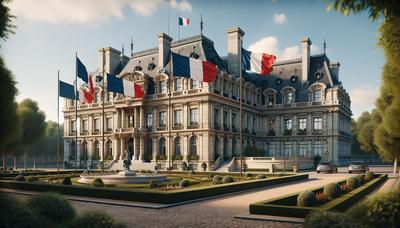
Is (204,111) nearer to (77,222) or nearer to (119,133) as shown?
(119,133)

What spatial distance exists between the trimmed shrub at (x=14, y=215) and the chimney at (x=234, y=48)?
Result: 52.5m

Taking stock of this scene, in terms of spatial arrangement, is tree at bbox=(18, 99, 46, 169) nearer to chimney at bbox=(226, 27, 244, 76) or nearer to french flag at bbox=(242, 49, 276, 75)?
chimney at bbox=(226, 27, 244, 76)

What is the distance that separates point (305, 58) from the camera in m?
65.9

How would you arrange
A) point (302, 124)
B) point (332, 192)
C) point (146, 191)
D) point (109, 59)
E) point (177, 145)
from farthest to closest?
point (109, 59), point (302, 124), point (177, 145), point (146, 191), point (332, 192)

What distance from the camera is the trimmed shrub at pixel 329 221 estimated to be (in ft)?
33.4

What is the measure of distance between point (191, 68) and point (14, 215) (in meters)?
23.4

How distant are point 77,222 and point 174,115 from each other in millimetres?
47761

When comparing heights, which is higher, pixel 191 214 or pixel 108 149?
pixel 108 149

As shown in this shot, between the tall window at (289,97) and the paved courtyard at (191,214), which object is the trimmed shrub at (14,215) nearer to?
the paved courtyard at (191,214)

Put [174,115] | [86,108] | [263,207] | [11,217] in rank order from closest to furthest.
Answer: [11,217] < [263,207] < [174,115] < [86,108]

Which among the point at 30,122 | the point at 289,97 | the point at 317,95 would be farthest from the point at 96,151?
the point at 317,95

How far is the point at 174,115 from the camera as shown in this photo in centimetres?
5816

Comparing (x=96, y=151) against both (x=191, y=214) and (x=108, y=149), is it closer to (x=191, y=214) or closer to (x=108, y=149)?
(x=108, y=149)

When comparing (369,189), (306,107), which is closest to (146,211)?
(369,189)
